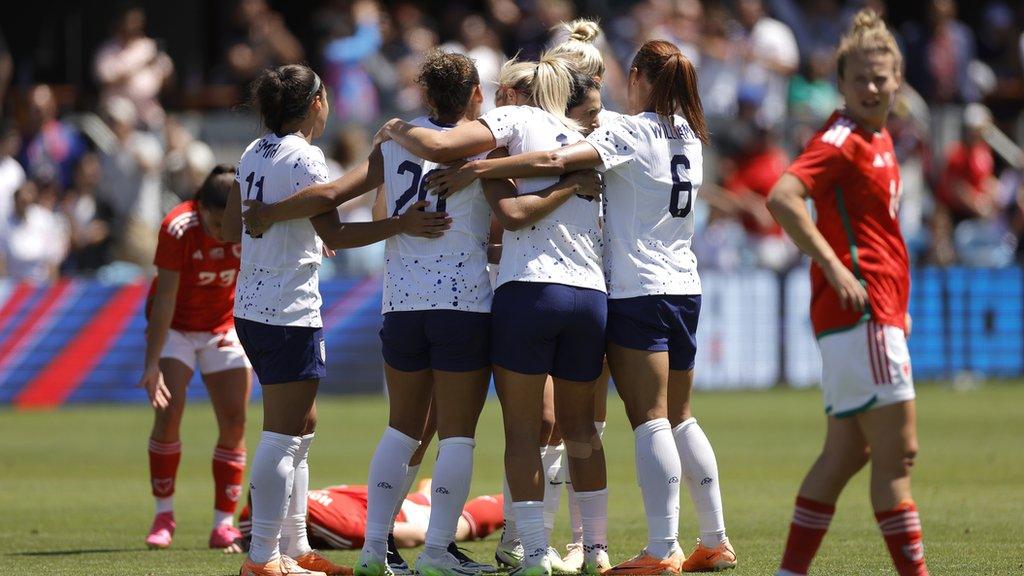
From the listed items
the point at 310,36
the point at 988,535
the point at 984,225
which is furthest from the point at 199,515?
the point at 310,36

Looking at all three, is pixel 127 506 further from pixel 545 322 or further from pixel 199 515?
pixel 545 322

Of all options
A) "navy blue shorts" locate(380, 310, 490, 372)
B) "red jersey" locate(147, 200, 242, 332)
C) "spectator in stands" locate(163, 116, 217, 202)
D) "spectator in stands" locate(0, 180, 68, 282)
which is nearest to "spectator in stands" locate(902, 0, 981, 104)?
"spectator in stands" locate(163, 116, 217, 202)

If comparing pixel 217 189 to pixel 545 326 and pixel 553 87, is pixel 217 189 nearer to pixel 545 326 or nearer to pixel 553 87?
pixel 553 87

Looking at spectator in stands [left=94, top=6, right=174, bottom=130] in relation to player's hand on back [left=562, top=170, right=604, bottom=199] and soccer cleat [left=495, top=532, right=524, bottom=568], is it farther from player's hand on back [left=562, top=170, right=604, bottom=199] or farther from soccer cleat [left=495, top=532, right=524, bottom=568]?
player's hand on back [left=562, top=170, right=604, bottom=199]

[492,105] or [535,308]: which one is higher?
[492,105]

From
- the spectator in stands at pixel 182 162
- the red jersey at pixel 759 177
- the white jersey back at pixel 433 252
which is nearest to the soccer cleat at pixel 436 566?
the white jersey back at pixel 433 252

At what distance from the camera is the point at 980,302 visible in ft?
59.5

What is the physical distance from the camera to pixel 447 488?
6.43 m

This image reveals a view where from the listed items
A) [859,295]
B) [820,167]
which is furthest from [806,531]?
[820,167]

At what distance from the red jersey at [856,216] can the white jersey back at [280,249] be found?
2.16m

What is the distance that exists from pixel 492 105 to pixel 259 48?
4986 mm

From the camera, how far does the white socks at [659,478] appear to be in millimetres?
6570

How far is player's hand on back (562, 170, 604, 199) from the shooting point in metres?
6.52

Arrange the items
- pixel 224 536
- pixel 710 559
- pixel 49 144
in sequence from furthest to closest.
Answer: pixel 49 144 < pixel 224 536 < pixel 710 559
